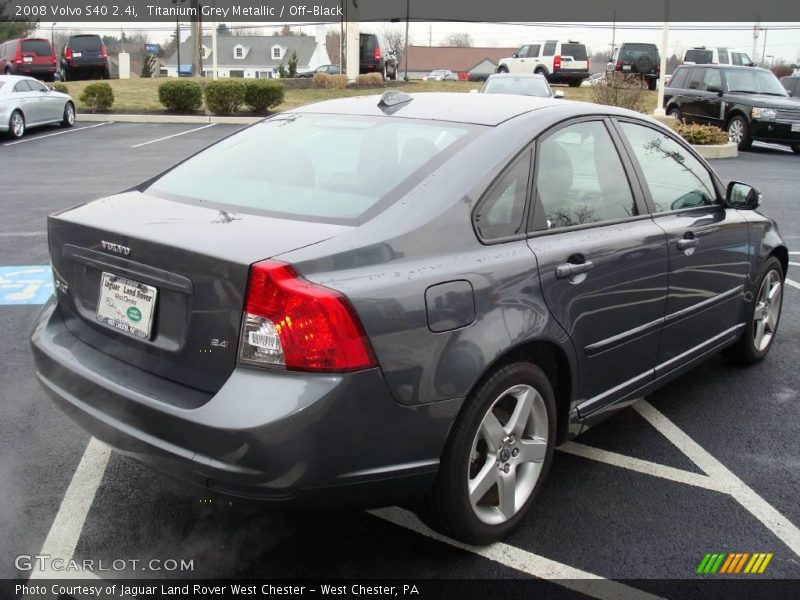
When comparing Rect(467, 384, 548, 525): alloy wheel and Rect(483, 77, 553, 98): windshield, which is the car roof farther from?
Rect(483, 77, 553, 98): windshield

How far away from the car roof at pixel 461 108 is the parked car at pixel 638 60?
2686 cm

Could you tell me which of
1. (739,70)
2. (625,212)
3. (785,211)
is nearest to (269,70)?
(739,70)

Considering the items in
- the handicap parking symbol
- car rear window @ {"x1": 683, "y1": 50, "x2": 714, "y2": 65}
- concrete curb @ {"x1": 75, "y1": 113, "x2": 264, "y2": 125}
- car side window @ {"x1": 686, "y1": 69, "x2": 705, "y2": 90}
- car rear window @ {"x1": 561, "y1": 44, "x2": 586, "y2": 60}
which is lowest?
the handicap parking symbol

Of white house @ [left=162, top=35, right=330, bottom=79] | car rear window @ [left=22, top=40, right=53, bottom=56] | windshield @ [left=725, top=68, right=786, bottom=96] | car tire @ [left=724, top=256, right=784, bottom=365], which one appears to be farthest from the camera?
white house @ [left=162, top=35, right=330, bottom=79]

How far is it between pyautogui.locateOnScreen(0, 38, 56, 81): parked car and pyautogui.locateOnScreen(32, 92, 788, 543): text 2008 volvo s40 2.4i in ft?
89.8

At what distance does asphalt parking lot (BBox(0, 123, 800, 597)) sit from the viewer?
2.95 meters

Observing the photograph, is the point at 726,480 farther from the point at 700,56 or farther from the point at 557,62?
the point at 557,62

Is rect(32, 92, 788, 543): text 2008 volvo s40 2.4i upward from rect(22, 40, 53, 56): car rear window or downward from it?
downward

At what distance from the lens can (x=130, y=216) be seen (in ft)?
9.80

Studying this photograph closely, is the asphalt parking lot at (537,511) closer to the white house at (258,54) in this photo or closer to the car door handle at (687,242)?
the car door handle at (687,242)

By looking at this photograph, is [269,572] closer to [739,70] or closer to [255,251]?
[255,251]

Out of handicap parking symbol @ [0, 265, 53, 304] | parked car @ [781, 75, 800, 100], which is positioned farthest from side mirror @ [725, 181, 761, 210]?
parked car @ [781, 75, 800, 100]

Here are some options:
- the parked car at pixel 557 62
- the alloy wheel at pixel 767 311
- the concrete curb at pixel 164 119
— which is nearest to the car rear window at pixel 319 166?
the alloy wheel at pixel 767 311

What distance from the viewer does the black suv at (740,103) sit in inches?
687
